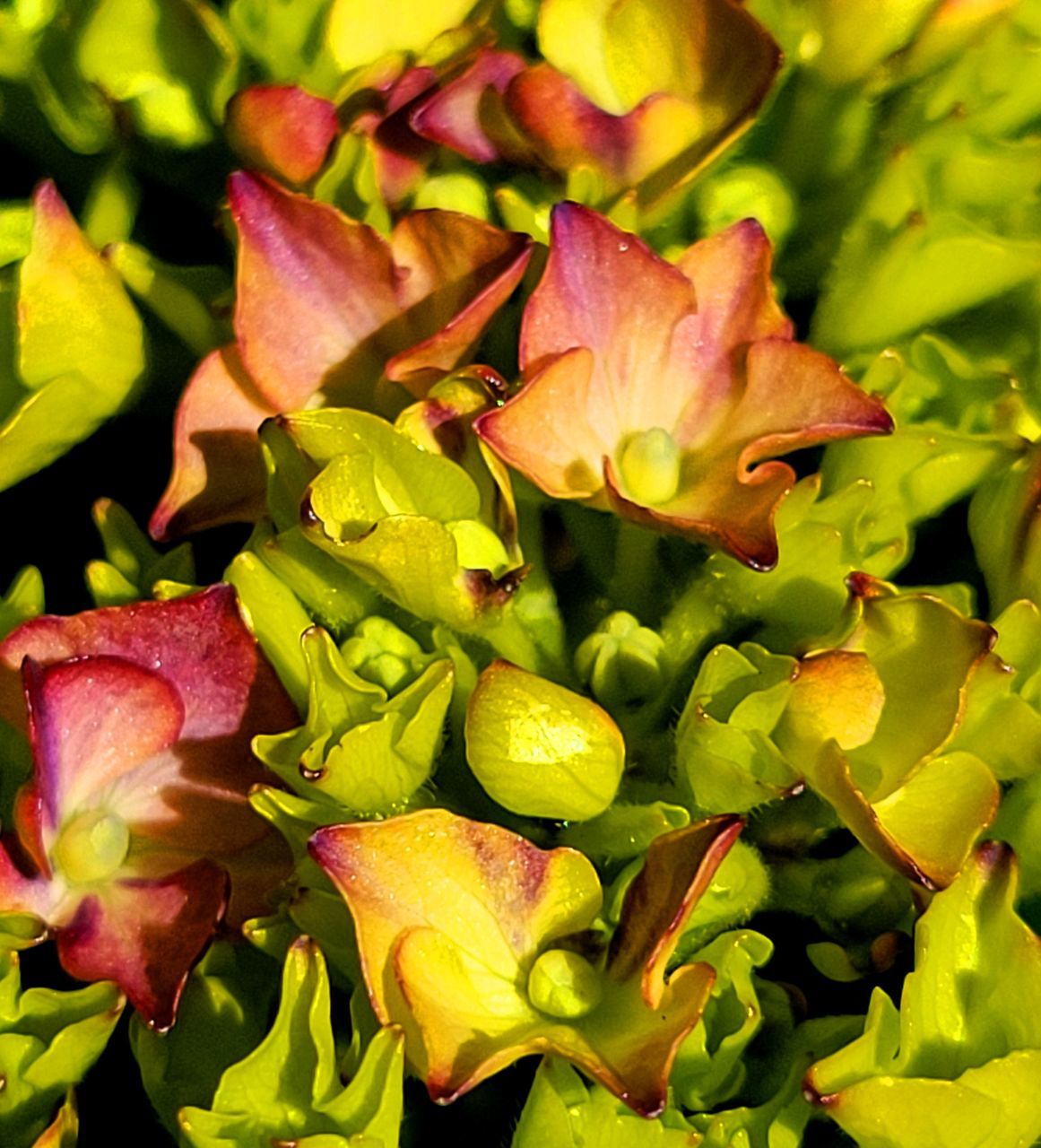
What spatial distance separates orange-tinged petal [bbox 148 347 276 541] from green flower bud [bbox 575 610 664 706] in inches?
6.5

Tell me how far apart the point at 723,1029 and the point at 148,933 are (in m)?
0.23

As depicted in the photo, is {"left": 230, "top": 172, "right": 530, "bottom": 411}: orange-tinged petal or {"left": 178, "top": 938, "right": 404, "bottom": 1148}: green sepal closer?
{"left": 178, "top": 938, "right": 404, "bottom": 1148}: green sepal

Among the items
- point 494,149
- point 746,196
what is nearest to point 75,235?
point 494,149

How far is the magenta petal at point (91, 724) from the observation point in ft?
2.15

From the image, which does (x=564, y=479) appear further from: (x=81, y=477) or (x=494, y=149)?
(x=81, y=477)

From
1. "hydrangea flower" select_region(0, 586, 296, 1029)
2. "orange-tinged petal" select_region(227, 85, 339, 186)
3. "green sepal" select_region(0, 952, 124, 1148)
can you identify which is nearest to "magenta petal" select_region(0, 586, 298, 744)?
"hydrangea flower" select_region(0, 586, 296, 1029)

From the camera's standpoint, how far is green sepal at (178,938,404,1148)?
0.62 meters

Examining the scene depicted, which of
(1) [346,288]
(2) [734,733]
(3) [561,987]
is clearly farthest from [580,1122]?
(1) [346,288]

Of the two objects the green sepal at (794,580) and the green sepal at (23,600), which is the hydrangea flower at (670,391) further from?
the green sepal at (23,600)

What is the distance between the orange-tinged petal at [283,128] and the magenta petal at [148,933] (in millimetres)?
323

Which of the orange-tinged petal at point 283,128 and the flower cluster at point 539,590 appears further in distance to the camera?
the orange-tinged petal at point 283,128

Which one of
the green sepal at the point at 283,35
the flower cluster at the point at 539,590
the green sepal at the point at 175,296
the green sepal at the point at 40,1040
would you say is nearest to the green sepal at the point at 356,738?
the flower cluster at the point at 539,590

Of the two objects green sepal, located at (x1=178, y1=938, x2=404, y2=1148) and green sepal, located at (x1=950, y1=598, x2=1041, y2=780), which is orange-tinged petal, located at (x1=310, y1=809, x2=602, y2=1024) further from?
green sepal, located at (x1=950, y1=598, x2=1041, y2=780)

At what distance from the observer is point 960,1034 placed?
2.12ft
